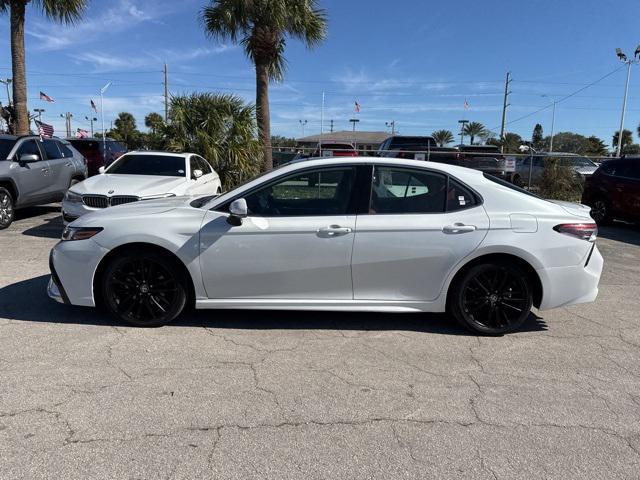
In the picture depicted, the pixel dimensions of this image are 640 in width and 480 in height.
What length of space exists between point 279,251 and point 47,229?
726 cm

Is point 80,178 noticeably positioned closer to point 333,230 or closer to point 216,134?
point 216,134

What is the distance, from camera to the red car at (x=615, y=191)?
443 inches

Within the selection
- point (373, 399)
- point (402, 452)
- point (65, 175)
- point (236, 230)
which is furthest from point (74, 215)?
point (402, 452)

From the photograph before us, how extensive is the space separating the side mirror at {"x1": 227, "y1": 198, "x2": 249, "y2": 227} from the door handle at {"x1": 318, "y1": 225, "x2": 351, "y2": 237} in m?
0.66

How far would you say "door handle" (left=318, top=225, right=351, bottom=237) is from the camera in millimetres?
4387

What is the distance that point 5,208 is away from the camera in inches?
373

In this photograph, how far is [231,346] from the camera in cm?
426

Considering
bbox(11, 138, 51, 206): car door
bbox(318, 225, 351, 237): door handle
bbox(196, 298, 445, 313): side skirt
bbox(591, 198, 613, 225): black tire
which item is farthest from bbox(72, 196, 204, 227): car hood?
bbox(591, 198, 613, 225): black tire

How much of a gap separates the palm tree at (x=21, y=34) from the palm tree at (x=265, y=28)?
4.20 meters

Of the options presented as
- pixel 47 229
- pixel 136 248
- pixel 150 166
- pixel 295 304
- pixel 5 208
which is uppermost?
pixel 150 166

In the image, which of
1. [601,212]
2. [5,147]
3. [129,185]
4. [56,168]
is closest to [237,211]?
[129,185]

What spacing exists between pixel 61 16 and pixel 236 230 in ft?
49.8

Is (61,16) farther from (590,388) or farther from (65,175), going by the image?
(590,388)

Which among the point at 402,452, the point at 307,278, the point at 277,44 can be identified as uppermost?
the point at 277,44
